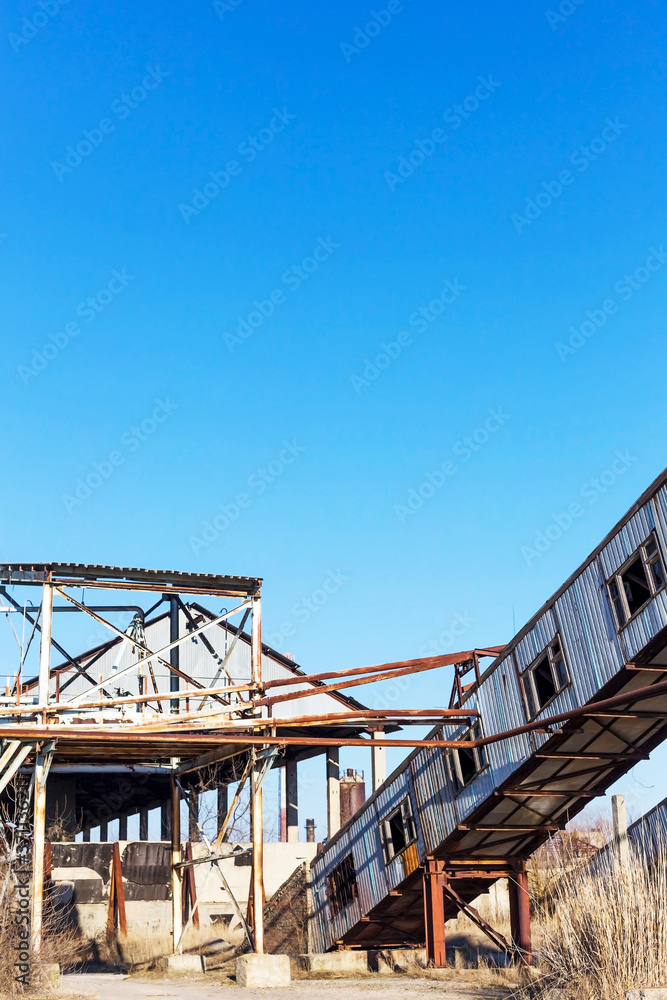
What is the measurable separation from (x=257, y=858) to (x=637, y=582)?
10.3 metres

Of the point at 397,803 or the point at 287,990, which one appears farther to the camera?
the point at 397,803

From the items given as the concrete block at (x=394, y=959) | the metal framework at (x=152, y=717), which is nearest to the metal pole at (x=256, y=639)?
the metal framework at (x=152, y=717)

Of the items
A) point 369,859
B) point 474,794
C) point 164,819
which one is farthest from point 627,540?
point 164,819

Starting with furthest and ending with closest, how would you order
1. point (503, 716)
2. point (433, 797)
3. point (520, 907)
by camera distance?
1. point (520, 907)
2. point (433, 797)
3. point (503, 716)

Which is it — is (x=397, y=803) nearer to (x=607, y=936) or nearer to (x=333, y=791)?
(x=607, y=936)

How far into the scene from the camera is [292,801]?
135ft

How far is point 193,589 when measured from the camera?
76.2ft

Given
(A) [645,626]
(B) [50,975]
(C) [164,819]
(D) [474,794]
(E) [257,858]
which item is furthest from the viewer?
(C) [164,819]

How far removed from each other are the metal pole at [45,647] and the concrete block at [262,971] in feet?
22.0

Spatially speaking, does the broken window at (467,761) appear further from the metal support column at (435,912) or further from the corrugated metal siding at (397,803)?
the metal support column at (435,912)

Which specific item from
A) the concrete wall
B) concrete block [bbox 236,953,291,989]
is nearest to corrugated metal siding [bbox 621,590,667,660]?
concrete block [bbox 236,953,291,989]

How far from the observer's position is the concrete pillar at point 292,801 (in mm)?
40188

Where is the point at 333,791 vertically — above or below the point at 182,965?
above

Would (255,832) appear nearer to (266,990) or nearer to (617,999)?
(266,990)
